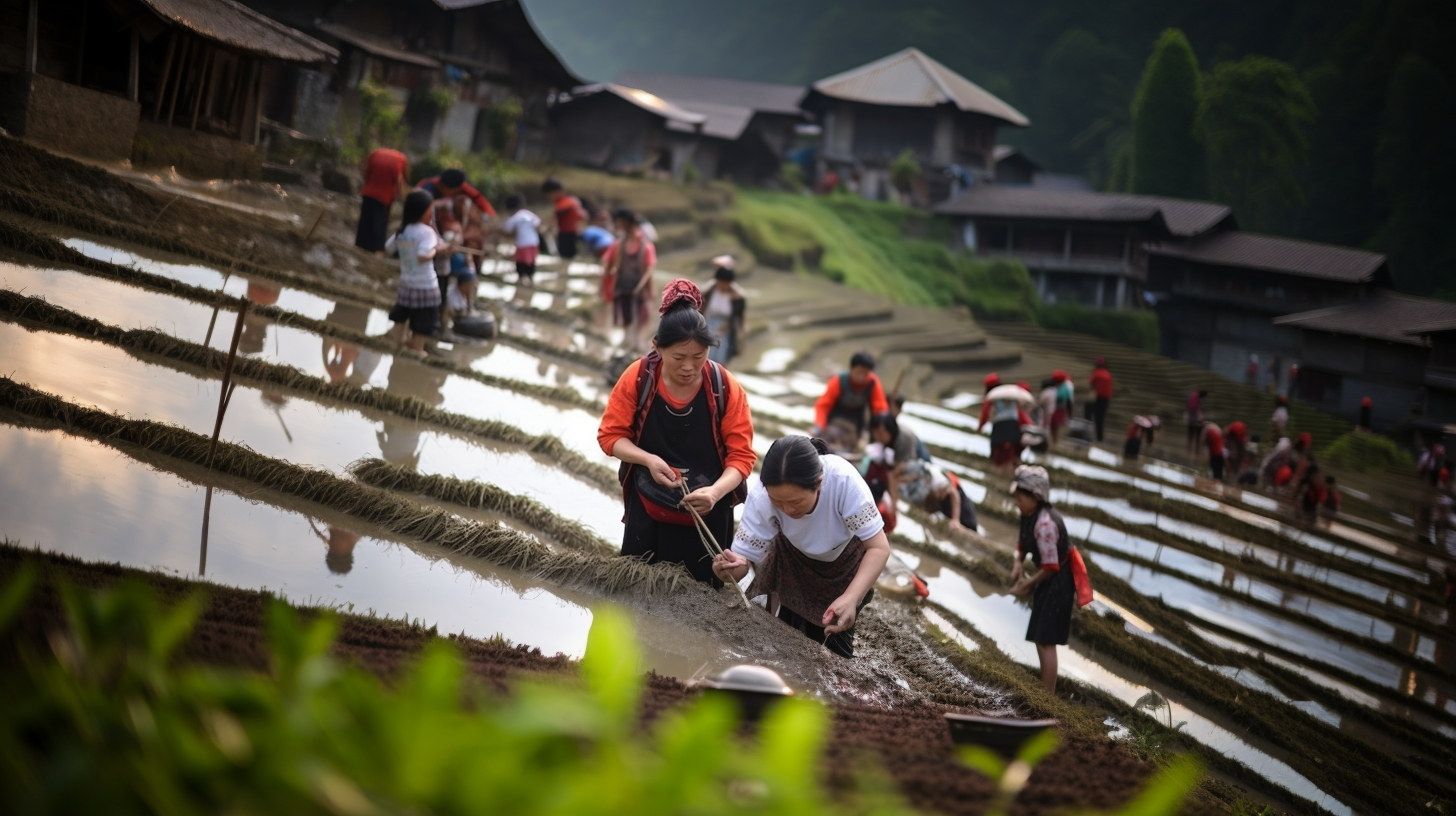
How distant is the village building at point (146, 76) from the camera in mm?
11750

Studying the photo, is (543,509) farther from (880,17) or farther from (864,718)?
(880,17)

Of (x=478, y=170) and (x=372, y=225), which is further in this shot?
(x=478, y=170)

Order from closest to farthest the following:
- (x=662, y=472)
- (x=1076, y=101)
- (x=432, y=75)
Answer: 1. (x=662, y=472)
2. (x=432, y=75)
3. (x=1076, y=101)

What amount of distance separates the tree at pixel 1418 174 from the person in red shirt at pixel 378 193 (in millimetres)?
47241

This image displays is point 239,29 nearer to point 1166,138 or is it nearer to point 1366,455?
point 1366,455

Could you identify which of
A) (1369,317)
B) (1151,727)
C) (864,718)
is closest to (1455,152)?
(1369,317)

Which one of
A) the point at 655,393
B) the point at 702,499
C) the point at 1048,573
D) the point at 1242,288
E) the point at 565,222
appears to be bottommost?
the point at 1048,573

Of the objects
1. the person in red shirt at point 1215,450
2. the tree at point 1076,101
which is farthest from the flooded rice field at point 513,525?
the tree at point 1076,101

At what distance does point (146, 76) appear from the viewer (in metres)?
15.6

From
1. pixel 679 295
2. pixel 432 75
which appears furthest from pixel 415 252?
pixel 432 75

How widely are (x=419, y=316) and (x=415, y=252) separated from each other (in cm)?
64

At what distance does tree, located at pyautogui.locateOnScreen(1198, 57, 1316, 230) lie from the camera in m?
48.1

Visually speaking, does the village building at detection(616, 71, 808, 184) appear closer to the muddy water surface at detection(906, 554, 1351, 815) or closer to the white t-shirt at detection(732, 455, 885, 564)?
the muddy water surface at detection(906, 554, 1351, 815)

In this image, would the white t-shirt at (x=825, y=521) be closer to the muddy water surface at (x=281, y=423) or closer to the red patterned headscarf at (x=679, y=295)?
the red patterned headscarf at (x=679, y=295)
